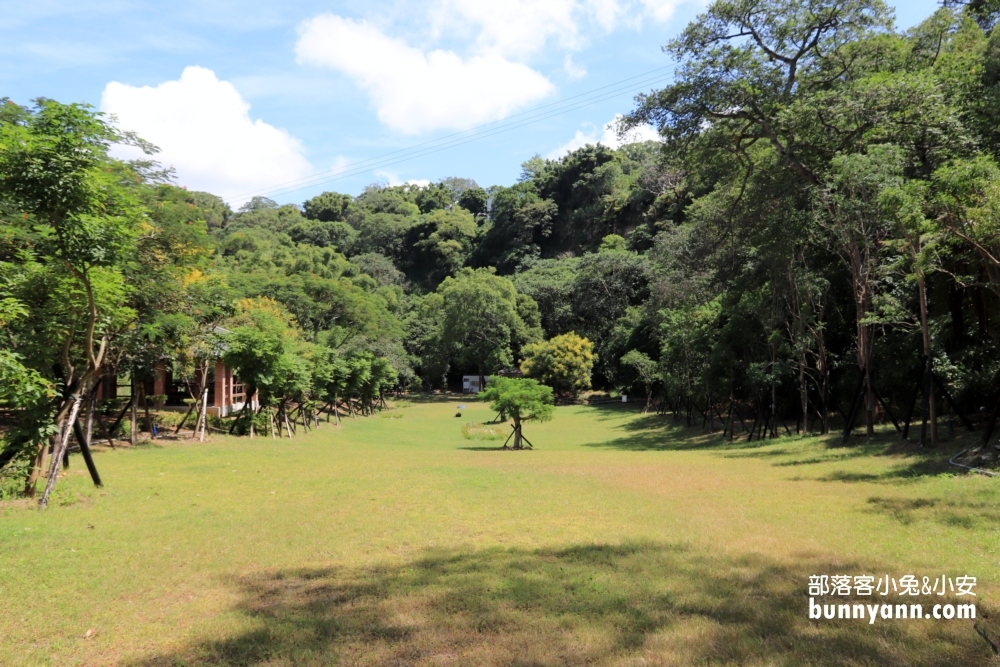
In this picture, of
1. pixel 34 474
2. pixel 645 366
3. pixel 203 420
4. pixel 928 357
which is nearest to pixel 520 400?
pixel 203 420

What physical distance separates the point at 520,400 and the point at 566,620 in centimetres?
1693

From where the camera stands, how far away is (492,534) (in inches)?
309

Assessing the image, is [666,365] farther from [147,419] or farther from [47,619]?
[47,619]

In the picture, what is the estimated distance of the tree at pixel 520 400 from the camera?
2180cm

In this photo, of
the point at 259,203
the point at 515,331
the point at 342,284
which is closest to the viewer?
the point at 342,284

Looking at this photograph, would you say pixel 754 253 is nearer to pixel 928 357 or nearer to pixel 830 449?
pixel 830 449

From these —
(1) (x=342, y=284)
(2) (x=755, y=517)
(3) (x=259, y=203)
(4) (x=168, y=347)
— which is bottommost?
(2) (x=755, y=517)

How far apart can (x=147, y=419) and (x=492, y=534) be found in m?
17.1

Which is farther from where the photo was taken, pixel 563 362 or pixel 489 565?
pixel 563 362

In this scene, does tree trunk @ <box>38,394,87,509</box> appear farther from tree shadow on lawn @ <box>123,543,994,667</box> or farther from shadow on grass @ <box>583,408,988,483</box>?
shadow on grass @ <box>583,408,988,483</box>

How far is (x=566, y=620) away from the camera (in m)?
4.79

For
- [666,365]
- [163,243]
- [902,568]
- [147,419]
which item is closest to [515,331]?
[666,365]

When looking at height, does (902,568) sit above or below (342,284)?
below

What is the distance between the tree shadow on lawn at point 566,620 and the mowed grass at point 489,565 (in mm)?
21
